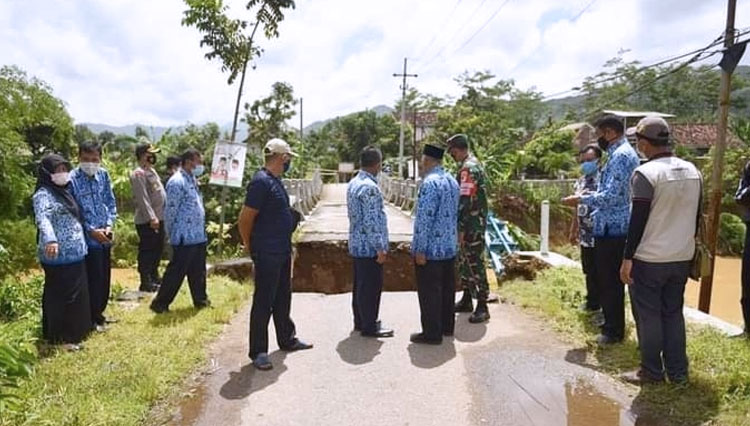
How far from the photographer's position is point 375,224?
5.07m

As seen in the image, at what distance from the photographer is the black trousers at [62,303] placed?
476 cm

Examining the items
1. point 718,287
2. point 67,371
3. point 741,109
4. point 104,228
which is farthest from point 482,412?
point 741,109

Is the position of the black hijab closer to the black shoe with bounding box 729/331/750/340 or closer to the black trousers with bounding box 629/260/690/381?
the black trousers with bounding box 629/260/690/381

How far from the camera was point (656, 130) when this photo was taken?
382 centimetres

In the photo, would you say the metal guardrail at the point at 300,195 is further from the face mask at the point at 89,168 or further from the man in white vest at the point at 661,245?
the man in white vest at the point at 661,245

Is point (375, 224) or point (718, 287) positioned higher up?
point (375, 224)

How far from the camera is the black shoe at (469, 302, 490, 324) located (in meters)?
5.81

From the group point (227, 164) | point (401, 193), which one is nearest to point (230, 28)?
point (227, 164)

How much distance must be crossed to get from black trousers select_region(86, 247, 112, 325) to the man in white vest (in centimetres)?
438

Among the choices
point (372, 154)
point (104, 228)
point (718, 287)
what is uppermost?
point (372, 154)

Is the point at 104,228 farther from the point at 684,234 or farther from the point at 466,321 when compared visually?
the point at 684,234

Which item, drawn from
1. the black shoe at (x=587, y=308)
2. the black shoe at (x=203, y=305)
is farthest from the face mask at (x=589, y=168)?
the black shoe at (x=203, y=305)

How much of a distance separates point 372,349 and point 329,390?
99 cm

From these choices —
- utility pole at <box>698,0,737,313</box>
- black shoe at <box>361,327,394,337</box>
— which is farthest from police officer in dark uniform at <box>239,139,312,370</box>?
utility pole at <box>698,0,737,313</box>
